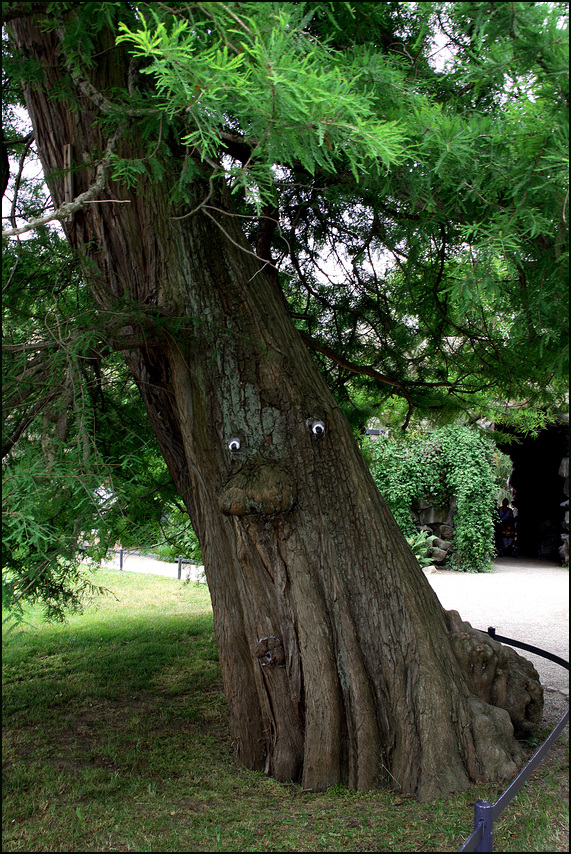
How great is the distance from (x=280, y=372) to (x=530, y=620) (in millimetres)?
6384

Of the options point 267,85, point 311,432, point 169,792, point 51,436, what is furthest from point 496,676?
point 267,85

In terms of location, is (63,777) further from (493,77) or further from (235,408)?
(493,77)

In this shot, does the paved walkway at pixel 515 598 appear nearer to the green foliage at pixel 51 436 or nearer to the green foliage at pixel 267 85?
the green foliage at pixel 51 436

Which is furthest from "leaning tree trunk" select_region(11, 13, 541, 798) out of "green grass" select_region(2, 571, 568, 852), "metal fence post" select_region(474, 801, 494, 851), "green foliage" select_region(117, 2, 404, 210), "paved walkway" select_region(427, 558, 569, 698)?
"paved walkway" select_region(427, 558, 569, 698)

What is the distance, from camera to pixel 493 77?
238 cm

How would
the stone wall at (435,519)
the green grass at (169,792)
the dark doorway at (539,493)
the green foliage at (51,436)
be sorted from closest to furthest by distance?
the green foliage at (51,436) → the green grass at (169,792) → the stone wall at (435,519) → the dark doorway at (539,493)

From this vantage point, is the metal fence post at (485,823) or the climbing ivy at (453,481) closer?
the metal fence post at (485,823)

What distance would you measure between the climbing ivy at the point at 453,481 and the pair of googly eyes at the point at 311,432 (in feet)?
29.6

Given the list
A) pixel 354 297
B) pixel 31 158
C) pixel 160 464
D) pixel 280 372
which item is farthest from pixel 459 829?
pixel 31 158

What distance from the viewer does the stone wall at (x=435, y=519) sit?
13383mm

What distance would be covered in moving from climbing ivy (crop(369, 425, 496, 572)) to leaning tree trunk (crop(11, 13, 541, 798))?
353 inches

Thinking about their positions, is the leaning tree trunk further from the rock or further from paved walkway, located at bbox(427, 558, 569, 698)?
paved walkway, located at bbox(427, 558, 569, 698)

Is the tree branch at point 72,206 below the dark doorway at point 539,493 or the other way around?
the other way around

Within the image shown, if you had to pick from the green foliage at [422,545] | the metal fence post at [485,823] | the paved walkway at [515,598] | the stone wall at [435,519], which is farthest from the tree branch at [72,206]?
the stone wall at [435,519]
